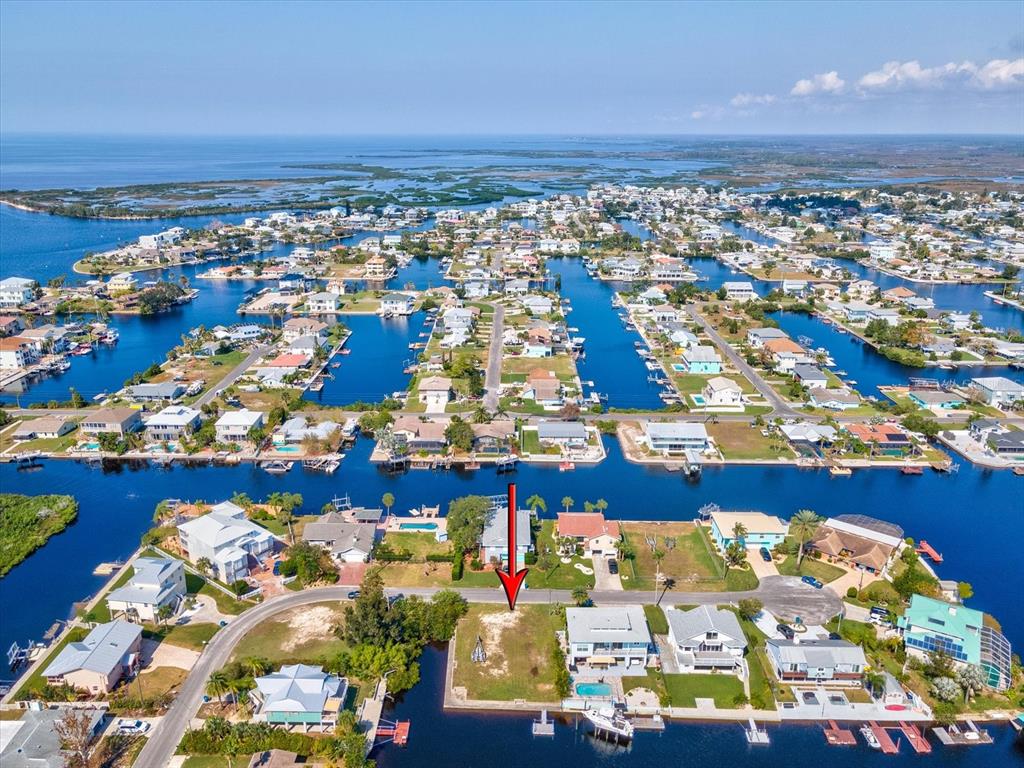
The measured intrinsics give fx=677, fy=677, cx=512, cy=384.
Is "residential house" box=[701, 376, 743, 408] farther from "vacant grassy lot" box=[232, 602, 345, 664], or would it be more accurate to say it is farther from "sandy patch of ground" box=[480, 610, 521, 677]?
"vacant grassy lot" box=[232, 602, 345, 664]

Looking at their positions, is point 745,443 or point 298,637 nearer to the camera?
point 298,637

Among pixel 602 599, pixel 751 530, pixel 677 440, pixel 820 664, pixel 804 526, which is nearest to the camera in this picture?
pixel 820 664

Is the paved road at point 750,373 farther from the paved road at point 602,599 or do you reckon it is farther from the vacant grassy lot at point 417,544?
the vacant grassy lot at point 417,544

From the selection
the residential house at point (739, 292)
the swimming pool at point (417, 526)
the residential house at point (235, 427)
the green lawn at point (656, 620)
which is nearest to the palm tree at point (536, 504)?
the swimming pool at point (417, 526)

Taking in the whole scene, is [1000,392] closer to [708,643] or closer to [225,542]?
[708,643]

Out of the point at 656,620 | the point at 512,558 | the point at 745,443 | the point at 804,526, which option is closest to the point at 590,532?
the point at 656,620

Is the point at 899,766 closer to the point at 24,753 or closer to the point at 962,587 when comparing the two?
the point at 962,587
